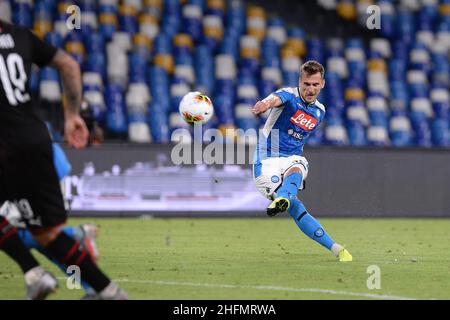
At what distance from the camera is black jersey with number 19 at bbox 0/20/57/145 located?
5.96 m

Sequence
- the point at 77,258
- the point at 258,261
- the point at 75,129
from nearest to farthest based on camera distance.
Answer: the point at 75,129 → the point at 77,258 → the point at 258,261

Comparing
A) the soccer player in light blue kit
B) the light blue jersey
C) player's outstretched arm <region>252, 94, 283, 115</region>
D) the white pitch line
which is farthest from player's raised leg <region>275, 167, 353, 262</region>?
the white pitch line

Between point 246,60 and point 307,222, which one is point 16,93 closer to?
point 307,222

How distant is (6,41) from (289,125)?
178 inches

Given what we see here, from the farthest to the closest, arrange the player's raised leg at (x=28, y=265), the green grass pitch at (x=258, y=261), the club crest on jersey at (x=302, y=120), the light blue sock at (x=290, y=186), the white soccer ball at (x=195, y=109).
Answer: the white soccer ball at (x=195, y=109) → the club crest on jersey at (x=302, y=120) → the light blue sock at (x=290, y=186) → the green grass pitch at (x=258, y=261) → the player's raised leg at (x=28, y=265)

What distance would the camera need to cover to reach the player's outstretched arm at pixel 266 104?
8.72 metres

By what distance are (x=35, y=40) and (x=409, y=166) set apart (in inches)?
445

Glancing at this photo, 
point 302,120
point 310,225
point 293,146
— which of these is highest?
point 302,120

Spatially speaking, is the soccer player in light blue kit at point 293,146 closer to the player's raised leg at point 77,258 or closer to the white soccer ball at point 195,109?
the white soccer ball at point 195,109

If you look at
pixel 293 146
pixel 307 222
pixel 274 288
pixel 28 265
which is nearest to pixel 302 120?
pixel 293 146

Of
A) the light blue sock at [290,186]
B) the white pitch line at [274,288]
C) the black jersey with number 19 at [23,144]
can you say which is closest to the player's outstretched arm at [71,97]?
the black jersey with number 19 at [23,144]

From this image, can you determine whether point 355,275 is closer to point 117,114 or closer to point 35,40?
point 35,40

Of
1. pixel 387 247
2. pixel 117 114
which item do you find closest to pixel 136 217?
pixel 117 114

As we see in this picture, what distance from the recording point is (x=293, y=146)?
33.4ft
